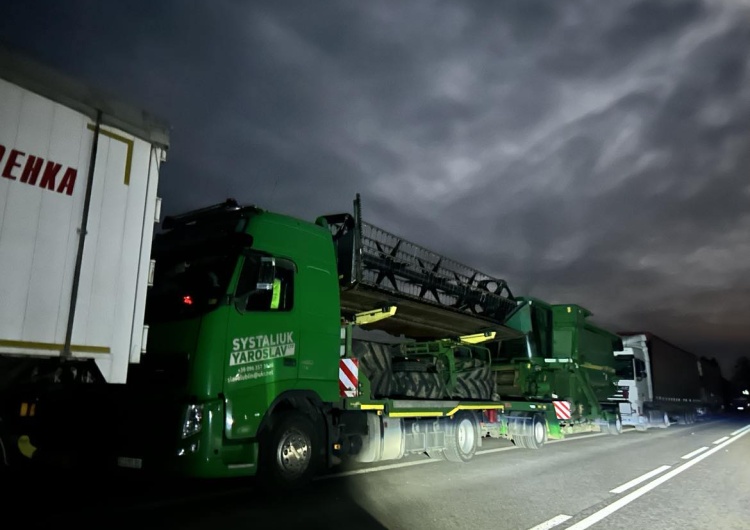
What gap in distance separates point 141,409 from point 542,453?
855 centimetres

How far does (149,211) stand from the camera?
5.22 metres

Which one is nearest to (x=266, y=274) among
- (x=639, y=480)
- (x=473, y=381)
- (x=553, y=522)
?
(x=553, y=522)

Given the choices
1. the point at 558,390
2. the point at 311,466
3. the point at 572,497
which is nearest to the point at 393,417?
the point at 311,466

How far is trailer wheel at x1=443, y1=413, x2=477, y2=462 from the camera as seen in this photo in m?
10.0

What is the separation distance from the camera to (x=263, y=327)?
6.55 m

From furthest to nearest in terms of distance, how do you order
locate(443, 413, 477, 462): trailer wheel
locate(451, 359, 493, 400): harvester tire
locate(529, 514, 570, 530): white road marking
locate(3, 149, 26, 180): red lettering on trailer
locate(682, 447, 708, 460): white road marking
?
1. locate(682, 447, 708, 460): white road marking
2. locate(451, 359, 493, 400): harvester tire
3. locate(443, 413, 477, 462): trailer wheel
4. locate(529, 514, 570, 530): white road marking
5. locate(3, 149, 26, 180): red lettering on trailer

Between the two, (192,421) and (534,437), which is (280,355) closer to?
(192,421)

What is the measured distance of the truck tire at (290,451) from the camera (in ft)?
20.8

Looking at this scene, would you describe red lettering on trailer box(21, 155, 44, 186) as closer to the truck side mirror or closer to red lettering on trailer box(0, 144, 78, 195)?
red lettering on trailer box(0, 144, 78, 195)

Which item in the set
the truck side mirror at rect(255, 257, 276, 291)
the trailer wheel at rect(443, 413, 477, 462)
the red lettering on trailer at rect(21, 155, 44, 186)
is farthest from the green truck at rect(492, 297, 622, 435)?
the red lettering on trailer at rect(21, 155, 44, 186)

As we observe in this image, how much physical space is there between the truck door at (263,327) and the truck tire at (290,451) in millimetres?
462

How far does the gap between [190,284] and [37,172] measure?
2473 millimetres

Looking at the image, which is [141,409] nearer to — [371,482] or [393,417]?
[371,482]

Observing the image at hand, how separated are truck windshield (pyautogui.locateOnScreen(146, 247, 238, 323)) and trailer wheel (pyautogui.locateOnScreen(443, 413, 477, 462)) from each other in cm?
544
